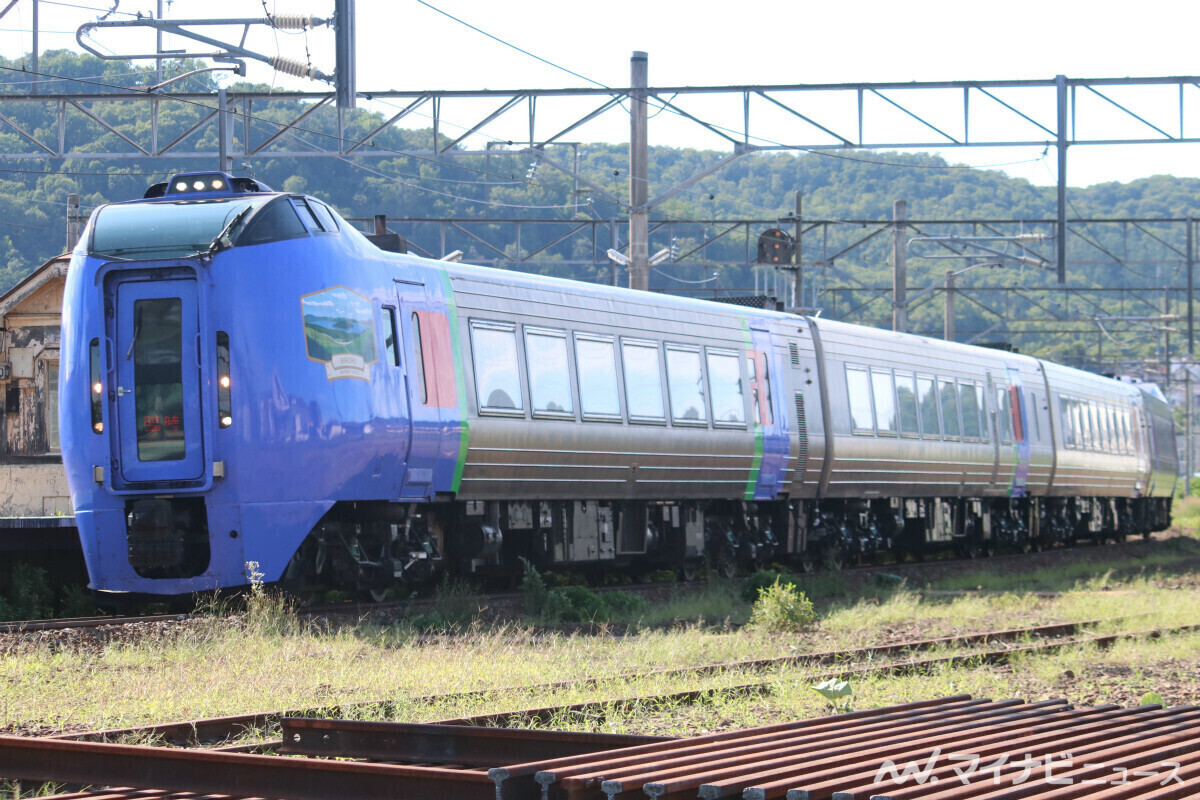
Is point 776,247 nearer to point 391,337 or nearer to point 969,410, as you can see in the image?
point 969,410

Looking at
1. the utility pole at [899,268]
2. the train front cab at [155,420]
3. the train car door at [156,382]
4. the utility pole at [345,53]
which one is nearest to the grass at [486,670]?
the train front cab at [155,420]

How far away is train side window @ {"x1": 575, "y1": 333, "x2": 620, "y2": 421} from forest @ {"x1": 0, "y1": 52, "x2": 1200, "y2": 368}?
274 inches

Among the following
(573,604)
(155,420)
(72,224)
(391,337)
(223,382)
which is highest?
(72,224)

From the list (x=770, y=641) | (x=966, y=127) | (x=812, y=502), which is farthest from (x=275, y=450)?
(x=966, y=127)

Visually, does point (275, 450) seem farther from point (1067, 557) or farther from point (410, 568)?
point (1067, 557)

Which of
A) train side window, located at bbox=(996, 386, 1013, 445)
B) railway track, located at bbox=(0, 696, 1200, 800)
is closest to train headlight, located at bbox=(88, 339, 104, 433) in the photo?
railway track, located at bbox=(0, 696, 1200, 800)

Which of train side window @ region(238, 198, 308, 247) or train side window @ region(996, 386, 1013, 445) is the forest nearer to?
train side window @ region(996, 386, 1013, 445)

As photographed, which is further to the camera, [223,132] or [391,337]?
[223,132]

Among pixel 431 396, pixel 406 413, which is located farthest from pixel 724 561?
pixel 406 413

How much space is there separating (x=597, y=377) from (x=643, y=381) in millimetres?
832

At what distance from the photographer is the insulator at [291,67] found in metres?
18.4

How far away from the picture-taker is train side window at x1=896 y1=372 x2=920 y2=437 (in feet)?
68.0

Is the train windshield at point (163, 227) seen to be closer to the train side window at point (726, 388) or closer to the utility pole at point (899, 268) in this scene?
the train side window at point (726, 388)

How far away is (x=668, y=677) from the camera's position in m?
9.34
